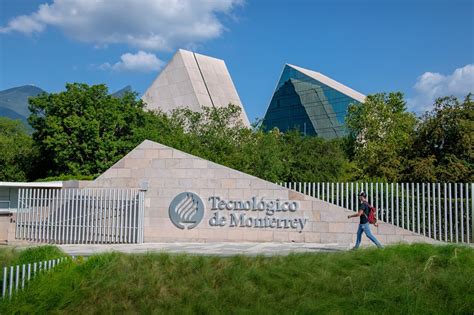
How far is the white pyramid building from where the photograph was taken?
39.7 metres

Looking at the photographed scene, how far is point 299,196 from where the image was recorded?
52.7ft

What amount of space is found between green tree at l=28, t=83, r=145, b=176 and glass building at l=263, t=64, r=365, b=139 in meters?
32.1

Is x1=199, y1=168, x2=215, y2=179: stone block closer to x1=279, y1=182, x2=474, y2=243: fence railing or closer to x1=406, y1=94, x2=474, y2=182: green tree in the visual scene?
x1=279, y1=182, x2=474, y2=243: fence railing

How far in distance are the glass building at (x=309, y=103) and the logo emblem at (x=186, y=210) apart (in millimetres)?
40746

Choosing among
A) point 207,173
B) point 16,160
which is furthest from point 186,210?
point 16,160

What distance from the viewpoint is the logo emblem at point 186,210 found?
16938mm

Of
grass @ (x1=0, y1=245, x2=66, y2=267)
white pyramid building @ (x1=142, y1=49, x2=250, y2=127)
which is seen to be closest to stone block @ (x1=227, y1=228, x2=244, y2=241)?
grass @ (x1=0, y1=245, x2=66, y2=267)

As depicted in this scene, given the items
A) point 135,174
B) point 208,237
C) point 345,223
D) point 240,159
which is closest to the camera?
point 345,223

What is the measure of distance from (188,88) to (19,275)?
31.8 m

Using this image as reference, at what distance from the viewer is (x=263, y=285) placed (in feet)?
30.7

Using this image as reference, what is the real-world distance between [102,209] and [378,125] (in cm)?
1984

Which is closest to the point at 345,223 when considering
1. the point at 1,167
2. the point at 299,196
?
the point at 299,196

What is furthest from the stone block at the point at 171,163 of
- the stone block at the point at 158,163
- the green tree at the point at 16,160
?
the green tree at the point at 16,160

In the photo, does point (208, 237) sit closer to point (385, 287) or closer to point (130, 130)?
point (385, 287)
